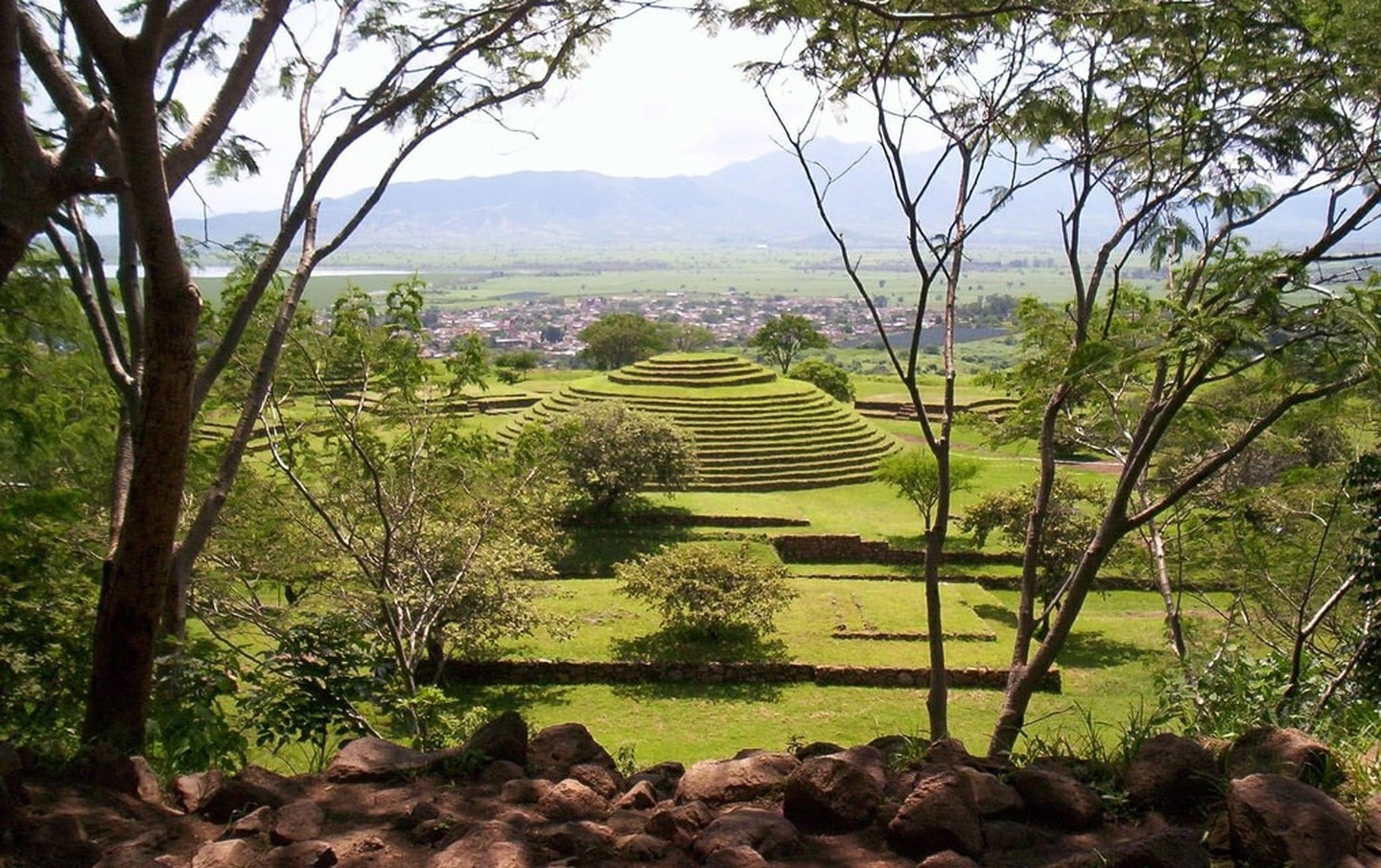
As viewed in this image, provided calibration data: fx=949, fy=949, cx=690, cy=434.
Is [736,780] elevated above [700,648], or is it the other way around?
[736,780]

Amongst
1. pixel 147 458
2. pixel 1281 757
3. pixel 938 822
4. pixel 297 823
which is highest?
pixel 147 458

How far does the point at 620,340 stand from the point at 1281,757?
53815 millimetres

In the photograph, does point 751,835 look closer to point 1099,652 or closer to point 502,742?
point 502,742

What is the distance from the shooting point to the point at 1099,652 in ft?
51.5

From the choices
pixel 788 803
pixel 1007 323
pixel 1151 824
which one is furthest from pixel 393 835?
pixel 1007 323

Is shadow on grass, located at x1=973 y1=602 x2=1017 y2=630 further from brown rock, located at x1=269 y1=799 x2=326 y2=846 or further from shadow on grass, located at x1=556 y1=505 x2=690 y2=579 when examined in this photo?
brown rock, located at x1=269 y1=799 x2=326 y2=846

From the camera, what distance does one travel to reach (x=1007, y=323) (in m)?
9.62

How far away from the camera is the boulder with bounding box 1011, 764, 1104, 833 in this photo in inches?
119

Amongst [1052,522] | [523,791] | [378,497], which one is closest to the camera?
[523,791]

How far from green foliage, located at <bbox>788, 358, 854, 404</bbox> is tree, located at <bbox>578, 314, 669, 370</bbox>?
1602 cm

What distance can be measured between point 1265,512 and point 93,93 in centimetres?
1069

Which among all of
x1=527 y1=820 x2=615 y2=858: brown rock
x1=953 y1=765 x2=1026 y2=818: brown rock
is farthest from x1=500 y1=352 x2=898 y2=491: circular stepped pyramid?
x1=527 y1=820 x2=615 y2=858: brown rock

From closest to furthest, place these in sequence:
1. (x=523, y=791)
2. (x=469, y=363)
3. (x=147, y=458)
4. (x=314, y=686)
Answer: (x=523, y=791) → (x=147, y=458) → (x=314, y=686) → (x=469, y=363)

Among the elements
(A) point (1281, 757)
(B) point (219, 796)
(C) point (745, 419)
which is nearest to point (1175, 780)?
(A) point (1281, 757)
